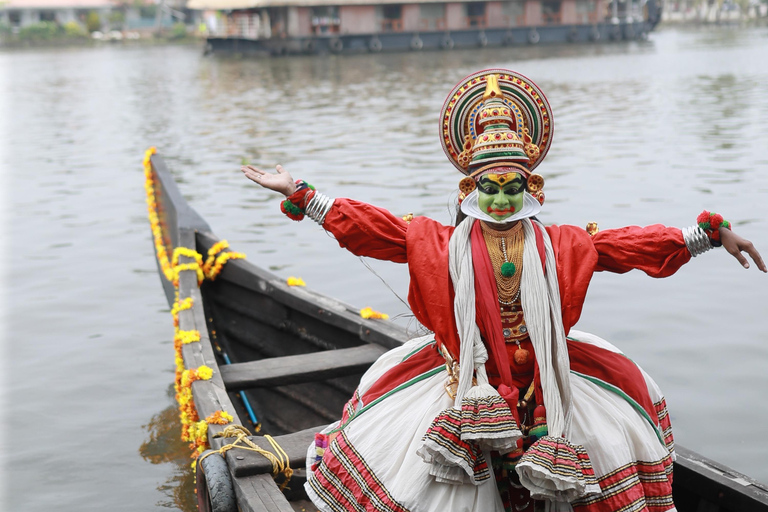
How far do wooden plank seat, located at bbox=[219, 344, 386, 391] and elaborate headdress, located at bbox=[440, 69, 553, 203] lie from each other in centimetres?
161

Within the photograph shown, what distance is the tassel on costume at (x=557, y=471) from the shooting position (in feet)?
7.54

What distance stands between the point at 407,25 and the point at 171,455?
33.8 metres

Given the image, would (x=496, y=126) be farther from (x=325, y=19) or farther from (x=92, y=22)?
(x=92, y=22)

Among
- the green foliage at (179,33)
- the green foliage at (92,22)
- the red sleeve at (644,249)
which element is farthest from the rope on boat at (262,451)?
the green foliage at (92,22)

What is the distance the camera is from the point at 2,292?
7.88 meters

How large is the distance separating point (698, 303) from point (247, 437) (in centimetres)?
459

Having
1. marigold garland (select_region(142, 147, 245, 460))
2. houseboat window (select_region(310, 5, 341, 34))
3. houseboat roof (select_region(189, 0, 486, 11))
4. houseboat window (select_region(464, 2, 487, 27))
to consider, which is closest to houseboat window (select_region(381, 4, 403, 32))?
houseboat roof (select_region(189, 0, 486, 11))

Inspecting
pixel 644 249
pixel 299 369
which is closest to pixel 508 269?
pixel 644 249

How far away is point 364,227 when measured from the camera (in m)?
2.68

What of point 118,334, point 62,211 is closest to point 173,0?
point 62,211

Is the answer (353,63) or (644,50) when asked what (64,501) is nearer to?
(353,63)

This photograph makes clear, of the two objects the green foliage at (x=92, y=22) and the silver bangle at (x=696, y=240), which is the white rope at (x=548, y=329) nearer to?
the silver bangle at (x=696, y=240)

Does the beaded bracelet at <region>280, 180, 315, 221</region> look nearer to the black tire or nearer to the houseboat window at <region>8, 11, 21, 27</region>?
the black tire

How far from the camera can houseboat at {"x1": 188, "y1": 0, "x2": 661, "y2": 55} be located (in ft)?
116
